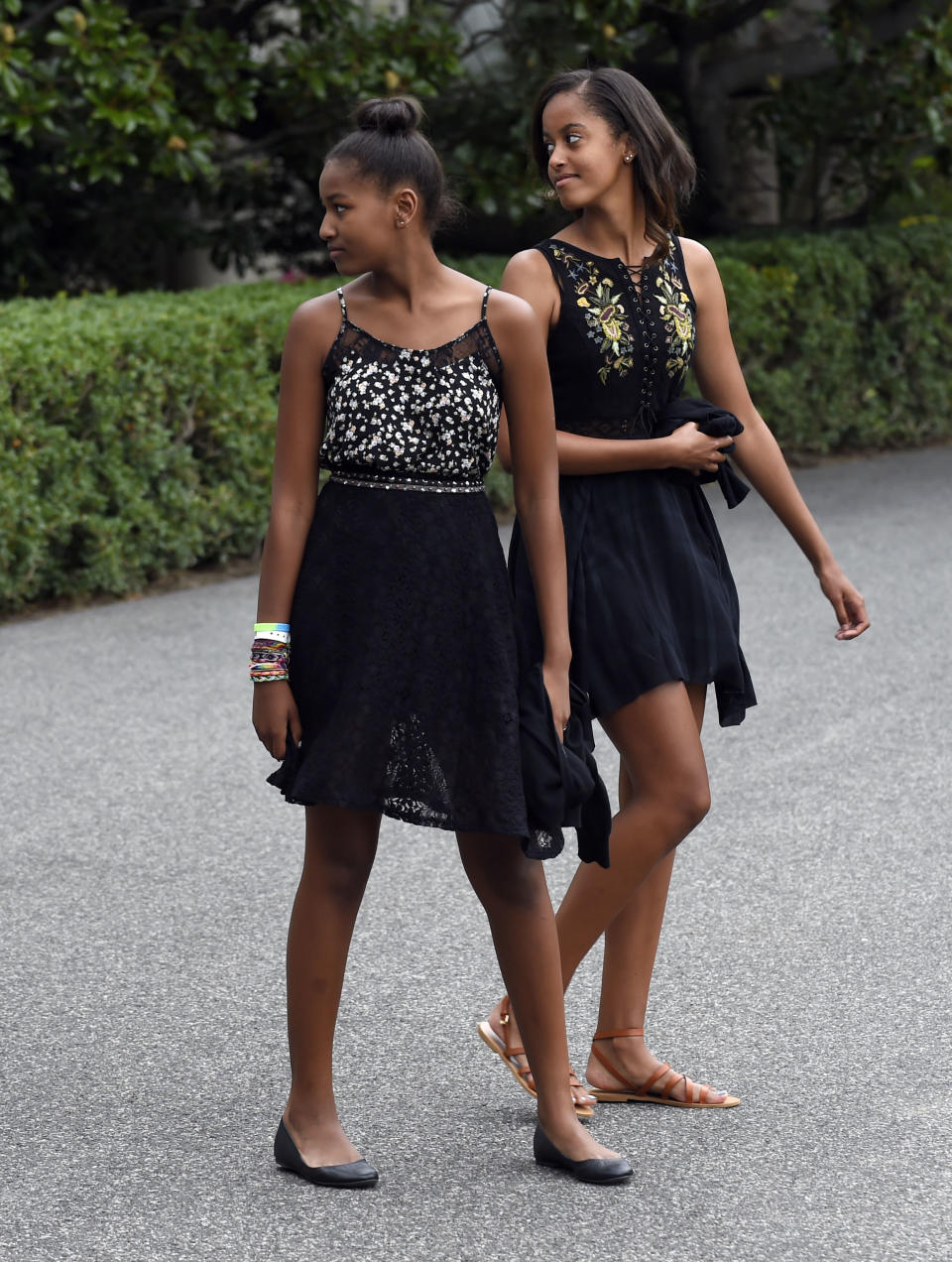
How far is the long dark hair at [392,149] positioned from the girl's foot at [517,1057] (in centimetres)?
152

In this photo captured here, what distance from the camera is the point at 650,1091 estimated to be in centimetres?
346

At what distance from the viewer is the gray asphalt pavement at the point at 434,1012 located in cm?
301

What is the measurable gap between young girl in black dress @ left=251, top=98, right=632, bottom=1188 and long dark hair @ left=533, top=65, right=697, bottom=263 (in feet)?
1.57

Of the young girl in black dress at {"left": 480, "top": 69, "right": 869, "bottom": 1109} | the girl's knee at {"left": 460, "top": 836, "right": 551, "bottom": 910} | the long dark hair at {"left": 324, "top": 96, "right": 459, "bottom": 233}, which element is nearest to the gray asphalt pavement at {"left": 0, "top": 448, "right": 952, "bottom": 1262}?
the young girl in black dress at {"left": 480, "top": 69, "right": 869, "bottom": 1109}

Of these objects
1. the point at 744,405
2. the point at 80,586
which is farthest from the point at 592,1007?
the point at 80,586

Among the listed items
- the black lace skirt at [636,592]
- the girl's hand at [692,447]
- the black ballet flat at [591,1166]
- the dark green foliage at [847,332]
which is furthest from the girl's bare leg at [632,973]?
the dark green foliage at [847,332]

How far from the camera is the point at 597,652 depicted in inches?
129

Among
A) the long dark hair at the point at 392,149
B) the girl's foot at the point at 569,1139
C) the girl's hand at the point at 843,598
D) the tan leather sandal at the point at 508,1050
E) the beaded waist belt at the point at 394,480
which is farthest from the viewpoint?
the girl's hand at the point at 843,598

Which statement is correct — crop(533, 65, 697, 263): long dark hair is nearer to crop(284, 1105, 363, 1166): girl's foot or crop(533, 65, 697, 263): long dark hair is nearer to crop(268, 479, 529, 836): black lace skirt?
crop(268, 479, 529, 836): black lace skirt

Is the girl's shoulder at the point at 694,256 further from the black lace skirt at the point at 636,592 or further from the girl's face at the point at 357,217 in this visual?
the girl's face at the point at 357,217

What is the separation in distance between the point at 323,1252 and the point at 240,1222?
183mm

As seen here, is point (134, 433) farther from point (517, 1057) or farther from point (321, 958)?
point (321, 958)

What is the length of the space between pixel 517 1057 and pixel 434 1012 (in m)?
0.48

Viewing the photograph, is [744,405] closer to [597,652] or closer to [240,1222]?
[597,652]
